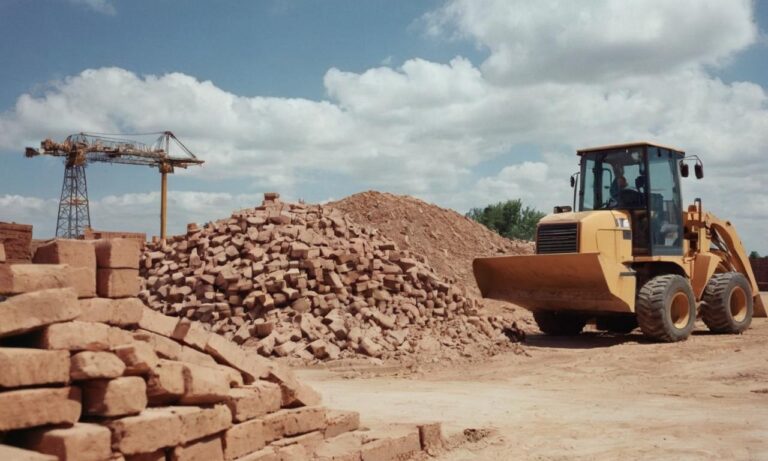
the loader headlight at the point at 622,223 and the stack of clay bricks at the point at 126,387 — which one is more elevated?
the loader headlight at the point at 622,223

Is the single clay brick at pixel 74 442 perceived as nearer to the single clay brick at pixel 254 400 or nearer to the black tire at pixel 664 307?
the single clay brick at pixel 254 400

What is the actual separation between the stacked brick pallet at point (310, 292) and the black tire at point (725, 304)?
390 cm

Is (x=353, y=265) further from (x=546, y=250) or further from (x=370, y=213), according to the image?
(x=370, y=213)

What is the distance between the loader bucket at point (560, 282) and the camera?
11859 mm

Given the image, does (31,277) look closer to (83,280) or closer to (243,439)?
(83,280)

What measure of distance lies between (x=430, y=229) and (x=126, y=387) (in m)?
20.5

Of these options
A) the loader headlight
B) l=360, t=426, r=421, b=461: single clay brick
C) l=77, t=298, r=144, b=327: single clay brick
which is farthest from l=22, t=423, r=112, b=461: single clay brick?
the loader headlight

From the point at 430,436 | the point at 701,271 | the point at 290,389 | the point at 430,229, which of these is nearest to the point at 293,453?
the point at 290,389

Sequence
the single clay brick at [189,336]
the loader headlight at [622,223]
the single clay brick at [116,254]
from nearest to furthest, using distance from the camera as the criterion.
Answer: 1. the single clay brick at [116,254]
2. the single clay brick at [189,336]
3. the loader headlight at [622,223]

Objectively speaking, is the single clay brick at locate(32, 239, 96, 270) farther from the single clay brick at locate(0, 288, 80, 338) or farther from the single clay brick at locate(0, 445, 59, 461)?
the single clay brick at locate(0, 445, 59, 461)

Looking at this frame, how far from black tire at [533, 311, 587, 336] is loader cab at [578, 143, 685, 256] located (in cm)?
226

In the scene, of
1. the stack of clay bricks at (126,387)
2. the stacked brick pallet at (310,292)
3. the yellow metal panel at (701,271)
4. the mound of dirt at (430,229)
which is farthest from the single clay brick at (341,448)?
the mound of dirt at (430,229)

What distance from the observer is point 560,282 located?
12.5 meters

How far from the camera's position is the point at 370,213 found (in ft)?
80.9
